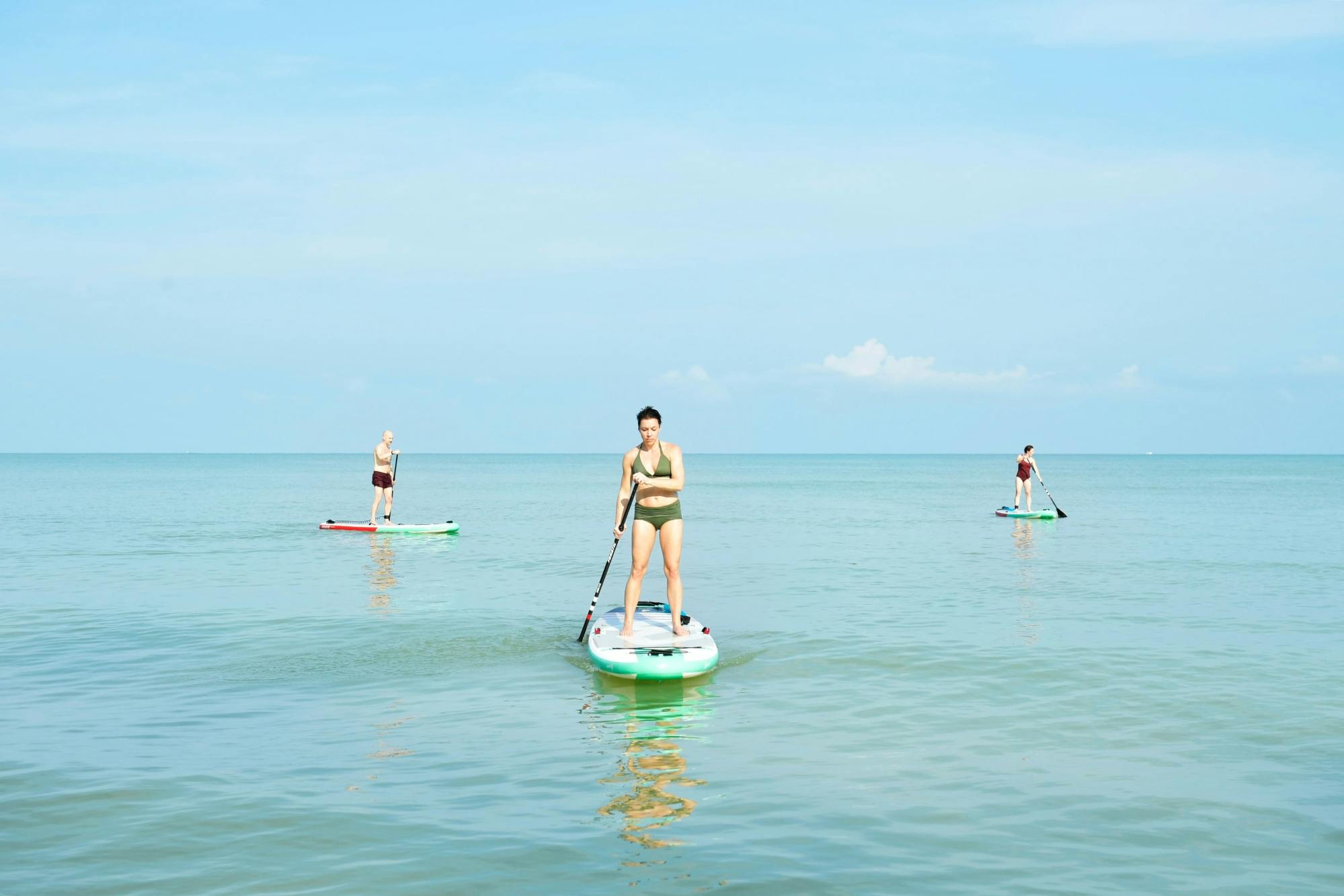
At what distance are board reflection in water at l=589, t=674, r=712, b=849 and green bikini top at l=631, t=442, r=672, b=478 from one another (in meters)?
2.41

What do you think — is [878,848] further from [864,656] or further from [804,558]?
[804,558]

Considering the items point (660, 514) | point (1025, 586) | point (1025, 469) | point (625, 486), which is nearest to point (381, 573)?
point (625, 486)

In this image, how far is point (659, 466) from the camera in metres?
13.4

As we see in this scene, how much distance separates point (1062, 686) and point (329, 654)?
30.4 feet

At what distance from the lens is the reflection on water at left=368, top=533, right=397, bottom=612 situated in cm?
A: 2056

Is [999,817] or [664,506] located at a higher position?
[664,506]

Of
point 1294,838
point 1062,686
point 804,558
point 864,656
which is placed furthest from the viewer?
point 804,558

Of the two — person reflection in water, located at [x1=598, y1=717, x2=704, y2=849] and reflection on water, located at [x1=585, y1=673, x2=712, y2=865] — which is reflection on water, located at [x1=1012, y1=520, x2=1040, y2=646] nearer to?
reflection on water, located at [x1=585, y1=673, x2=712, y2=865]

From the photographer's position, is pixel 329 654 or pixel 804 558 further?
pixel 804 558

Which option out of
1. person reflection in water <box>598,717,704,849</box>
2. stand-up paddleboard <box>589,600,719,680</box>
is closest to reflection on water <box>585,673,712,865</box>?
person reflection in water <box>598,717,704,849</box>

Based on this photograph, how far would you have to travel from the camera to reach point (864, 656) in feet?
50.1

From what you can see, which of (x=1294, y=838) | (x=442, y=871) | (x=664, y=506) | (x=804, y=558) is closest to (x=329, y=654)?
(x=664, y=506)

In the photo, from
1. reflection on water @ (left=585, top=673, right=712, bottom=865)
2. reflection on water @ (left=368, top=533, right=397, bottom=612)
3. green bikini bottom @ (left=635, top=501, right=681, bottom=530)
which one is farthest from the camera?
reflection on water @ (left=368, top=533, right=397, bottom=612)

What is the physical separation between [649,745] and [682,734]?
20.6 inches
